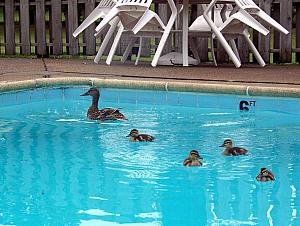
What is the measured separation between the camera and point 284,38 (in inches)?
445

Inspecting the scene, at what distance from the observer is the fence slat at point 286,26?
1122 centimetres

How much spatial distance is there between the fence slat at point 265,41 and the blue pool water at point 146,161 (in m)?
3.45

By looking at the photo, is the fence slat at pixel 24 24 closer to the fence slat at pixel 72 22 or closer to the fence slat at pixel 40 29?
the fence slat at pixel 40 29

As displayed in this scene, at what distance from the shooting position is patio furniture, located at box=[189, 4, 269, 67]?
9.73 m

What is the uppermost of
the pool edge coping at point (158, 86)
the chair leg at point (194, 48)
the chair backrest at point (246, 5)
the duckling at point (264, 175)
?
the chair backrest at point (246, 5)

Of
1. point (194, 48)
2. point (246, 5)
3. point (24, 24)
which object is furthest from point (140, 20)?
point (24, 24)

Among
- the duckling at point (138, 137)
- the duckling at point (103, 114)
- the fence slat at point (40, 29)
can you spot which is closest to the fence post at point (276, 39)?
the fence slat at point (40, 29)

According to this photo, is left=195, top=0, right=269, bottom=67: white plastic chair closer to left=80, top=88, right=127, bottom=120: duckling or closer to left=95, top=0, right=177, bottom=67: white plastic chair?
left=95, top=0, right=177, bottom=67: white plastic chair

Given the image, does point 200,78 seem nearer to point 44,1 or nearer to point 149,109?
point 149,109

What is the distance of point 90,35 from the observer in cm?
1292

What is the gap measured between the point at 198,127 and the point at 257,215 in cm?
313

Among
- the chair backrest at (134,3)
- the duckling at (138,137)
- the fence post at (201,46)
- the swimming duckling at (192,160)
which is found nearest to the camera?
the swimming duckling at (192,160)

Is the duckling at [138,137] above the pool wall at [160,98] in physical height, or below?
below

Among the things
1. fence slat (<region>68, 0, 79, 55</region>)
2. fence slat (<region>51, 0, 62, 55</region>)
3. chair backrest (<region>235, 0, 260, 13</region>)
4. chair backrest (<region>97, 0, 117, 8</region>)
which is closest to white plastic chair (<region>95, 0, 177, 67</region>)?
chair backrest (<region>97, 0, 117, 8</region>)
